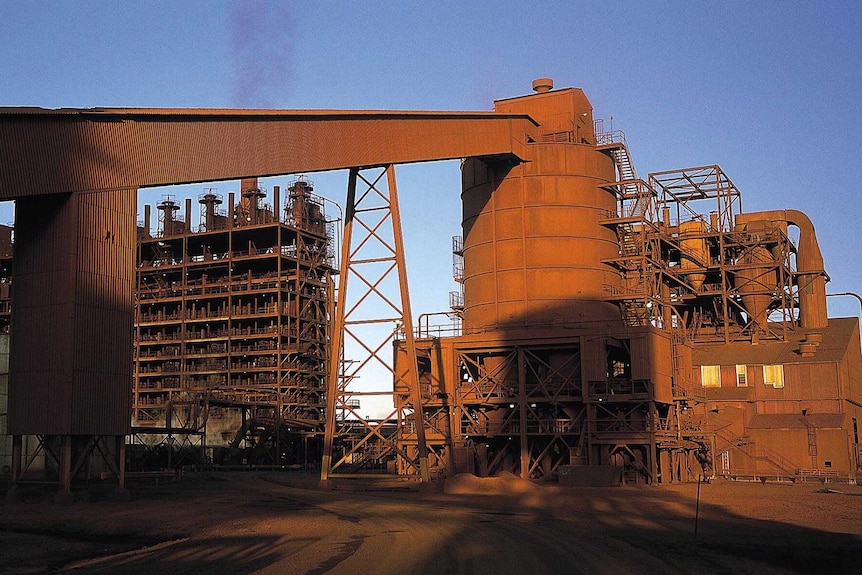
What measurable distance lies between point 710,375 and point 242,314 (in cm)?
3888

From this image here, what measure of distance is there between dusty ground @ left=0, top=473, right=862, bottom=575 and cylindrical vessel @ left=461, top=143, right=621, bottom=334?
35.4ft

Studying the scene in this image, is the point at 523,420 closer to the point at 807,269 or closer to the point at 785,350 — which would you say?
the point at 785,350

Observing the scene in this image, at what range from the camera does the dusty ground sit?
21875 mm

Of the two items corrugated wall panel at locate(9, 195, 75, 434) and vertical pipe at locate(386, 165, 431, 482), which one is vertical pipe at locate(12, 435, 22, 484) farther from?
vertical pipe at locate(386, 165, 431, 482)

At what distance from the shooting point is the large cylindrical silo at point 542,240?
49.7m

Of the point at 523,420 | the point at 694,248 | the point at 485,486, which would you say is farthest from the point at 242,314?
the point at 485,486

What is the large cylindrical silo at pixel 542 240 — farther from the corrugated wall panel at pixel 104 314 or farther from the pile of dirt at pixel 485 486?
the corrugated wall panel at pixel 104 314

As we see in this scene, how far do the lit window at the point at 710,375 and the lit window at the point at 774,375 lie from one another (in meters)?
2.54

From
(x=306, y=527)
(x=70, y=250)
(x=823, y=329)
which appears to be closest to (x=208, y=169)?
(x=70, y=250)

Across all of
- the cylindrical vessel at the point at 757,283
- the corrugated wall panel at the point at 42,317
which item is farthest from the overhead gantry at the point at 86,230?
the cylindrical vessel at the point at 757,283

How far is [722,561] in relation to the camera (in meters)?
22.0

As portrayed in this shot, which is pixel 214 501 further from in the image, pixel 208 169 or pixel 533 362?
pixel 533 362

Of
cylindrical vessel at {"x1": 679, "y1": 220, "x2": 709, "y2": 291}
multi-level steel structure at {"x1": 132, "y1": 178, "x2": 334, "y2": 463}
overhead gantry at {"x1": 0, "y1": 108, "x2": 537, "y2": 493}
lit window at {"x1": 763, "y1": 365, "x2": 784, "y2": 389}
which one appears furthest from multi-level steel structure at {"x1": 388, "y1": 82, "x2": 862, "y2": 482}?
multi-level steel structure at {"x1": 132, "y1": 178, "x2": 334, "y2": 463}

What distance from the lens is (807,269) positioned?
216 ft
